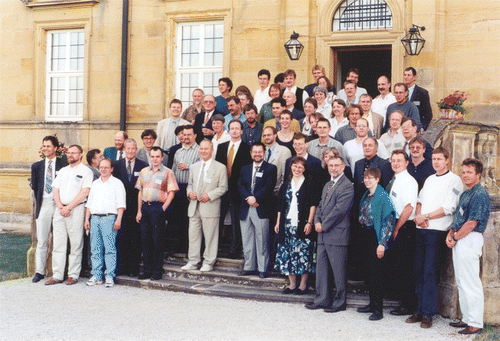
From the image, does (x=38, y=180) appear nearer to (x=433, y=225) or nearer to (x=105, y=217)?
(x=105, y=217)

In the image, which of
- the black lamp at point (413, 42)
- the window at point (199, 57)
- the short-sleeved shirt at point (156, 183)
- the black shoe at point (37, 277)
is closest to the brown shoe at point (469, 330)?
the short-sleeved shirt at point (156, 183)

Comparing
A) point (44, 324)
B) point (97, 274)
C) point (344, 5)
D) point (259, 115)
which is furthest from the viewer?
point (344, 5)

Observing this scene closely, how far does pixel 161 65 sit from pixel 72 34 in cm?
290

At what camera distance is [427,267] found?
6.81 meters

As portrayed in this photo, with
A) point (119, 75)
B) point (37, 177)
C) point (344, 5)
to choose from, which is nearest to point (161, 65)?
point (119, 75)

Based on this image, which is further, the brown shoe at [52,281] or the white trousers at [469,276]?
the brown shoe at [52,281]

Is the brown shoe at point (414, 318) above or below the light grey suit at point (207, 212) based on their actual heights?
below

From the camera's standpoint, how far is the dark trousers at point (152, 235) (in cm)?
882

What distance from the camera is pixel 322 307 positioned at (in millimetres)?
7344

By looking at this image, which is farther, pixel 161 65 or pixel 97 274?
pixel 161 65

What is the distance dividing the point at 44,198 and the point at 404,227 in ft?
18.0

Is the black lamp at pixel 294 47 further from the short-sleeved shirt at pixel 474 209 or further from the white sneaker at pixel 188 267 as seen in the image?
the short-sleeved shirt at pixel 474 209

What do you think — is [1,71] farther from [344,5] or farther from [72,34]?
[344,5]

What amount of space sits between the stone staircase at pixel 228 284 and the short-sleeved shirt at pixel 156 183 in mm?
1102
